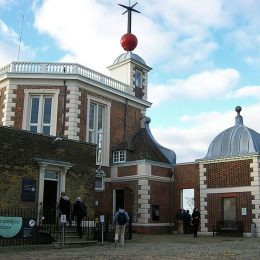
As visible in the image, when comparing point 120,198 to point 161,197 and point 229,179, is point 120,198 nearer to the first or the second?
point 161,197

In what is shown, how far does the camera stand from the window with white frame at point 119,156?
28.8 m

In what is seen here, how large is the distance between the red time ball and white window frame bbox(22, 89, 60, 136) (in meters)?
8.79

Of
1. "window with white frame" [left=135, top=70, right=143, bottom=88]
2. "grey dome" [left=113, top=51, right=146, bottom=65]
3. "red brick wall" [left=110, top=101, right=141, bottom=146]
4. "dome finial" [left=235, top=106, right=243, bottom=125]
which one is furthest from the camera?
"window with white frame" [left=135, top=70, right=143, bottom=88]

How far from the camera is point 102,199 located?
1104 inches

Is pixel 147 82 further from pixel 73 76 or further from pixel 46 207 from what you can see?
pixel 46 207

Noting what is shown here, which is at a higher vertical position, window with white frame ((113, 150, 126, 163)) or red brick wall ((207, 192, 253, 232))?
window with white frame ((113, 150, 126, 163))

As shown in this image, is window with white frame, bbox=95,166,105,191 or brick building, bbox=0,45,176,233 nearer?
brick building, bbox=0,45,176,233

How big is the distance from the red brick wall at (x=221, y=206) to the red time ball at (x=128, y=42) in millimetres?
13606

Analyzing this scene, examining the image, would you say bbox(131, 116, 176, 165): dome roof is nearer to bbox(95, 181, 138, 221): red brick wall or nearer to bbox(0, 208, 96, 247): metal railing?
bbox(95, 181, 138, 221): red brick wall

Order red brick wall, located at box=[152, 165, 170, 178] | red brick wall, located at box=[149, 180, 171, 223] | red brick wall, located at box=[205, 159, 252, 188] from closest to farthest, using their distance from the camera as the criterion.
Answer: red brick wall, located at box=[205, 159, 252, 188] < red brick wall, located at box=[149, 180, 171, 223] < red brick wall, located at box=[152, 165, 170, 178]

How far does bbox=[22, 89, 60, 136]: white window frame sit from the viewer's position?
26.8 meters

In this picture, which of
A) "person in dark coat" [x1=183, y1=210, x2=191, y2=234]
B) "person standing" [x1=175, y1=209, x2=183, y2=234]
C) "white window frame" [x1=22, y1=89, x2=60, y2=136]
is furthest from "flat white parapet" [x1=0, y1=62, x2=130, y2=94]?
"person in dark coat" [x1=183, y1=210, x2=191, y2=234]

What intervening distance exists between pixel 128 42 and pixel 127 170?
1101 centimetres

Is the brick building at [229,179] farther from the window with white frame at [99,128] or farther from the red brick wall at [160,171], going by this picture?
the window with white frame at [99,128]
